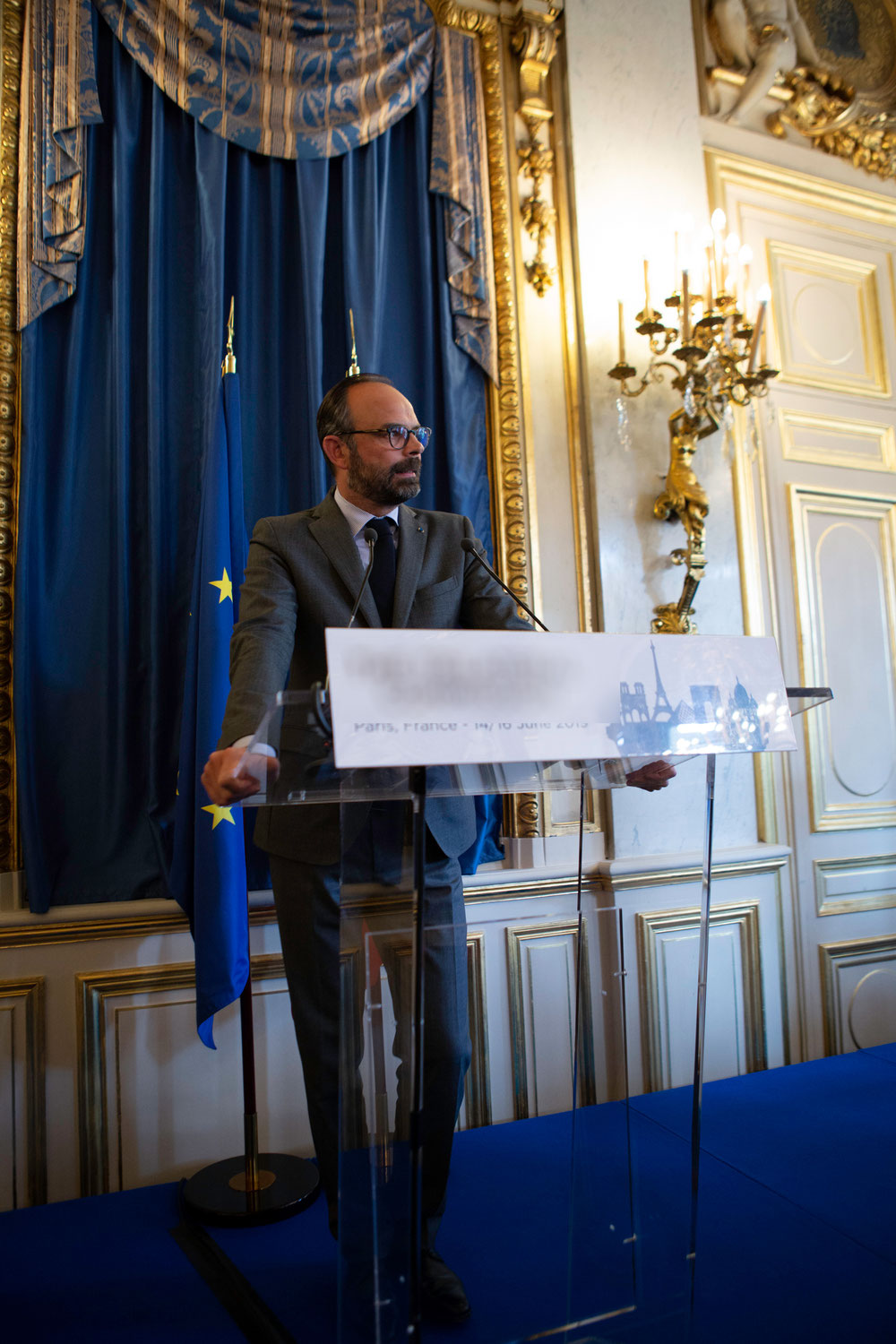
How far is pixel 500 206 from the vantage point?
297 cm

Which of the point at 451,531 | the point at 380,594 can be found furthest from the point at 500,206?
the point at 380,594

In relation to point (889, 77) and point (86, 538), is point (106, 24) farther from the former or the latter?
point (889, 77)

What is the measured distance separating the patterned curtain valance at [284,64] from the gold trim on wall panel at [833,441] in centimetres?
172

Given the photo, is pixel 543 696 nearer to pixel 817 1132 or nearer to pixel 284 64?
pixel 817 1132

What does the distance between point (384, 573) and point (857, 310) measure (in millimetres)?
2754

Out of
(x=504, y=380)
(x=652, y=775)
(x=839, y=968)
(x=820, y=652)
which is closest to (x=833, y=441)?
(x=820, y=652)

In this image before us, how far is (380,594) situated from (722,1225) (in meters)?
1.50

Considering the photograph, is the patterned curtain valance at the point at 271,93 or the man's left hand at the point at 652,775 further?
the patterned curtain valance at the point at 271,93

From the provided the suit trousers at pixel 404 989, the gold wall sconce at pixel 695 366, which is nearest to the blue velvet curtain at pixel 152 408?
the gold wall sconce at pixel 695 366

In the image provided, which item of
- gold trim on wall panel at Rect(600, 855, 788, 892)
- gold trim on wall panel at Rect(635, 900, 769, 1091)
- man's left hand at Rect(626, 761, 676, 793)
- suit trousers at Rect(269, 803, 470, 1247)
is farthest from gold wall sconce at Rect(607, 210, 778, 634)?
suit trousers at Rect(269, 803, 470, 1247)

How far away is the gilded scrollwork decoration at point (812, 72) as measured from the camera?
3.46 m

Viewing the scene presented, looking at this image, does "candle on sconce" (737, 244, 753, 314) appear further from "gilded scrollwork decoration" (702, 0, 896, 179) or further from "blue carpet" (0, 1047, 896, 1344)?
"blue carpet" (0, 1047, 896, 1344)

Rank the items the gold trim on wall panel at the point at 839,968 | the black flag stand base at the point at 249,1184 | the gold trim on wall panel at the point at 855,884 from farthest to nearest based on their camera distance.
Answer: the gold trim on wall panel at the point at 855,884
the gold trim on wall panel at the point at 839,968
the black flag stand base at the point at 249,1184

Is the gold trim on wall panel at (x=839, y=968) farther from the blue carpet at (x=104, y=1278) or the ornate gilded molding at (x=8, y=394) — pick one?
the ornate gilded molding at (x=8, y=394)
